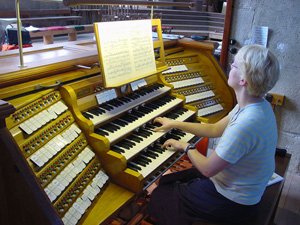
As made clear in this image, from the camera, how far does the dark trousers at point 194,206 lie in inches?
66.9

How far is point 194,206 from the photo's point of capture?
1.76m

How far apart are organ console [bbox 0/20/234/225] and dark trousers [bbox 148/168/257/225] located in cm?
17

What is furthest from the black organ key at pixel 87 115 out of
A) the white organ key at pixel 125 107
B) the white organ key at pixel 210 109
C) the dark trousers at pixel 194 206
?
the white organ key at pixel 210 109

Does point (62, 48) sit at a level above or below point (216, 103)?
above

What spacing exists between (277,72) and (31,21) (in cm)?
751

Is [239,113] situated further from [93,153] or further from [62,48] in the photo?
[62,48]

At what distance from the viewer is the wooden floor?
277 centimetres

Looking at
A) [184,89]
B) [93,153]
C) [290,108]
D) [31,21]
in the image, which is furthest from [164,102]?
[31,21]

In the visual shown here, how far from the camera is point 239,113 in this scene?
62.8 inches

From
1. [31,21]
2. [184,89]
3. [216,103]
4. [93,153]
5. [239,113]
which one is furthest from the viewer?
[31,21]

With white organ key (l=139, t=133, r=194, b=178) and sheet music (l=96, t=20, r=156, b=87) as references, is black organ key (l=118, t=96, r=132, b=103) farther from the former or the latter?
white organ key (l=139, t=133, r=194, b=178)

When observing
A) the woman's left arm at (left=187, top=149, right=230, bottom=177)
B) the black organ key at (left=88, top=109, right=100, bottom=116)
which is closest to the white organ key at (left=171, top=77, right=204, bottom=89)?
the black organ key at (left=88, top=109, right=100, bottom=116)

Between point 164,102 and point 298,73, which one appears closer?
point 164,102

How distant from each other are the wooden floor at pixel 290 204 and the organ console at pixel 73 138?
131 cm
